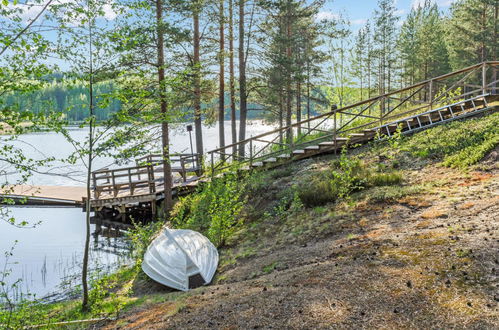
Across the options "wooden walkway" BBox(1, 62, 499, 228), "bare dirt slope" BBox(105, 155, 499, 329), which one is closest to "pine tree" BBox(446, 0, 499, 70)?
"wooden walkway" BBox(1, 62, 499, 228)

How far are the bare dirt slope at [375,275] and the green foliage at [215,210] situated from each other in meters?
1.67

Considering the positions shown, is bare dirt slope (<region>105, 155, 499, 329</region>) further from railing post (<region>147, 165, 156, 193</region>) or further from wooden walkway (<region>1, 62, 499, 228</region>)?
railing post (<region>147, 165, 156, 193</region>)

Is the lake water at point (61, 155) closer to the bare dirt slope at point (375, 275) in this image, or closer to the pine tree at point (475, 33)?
the bare dirt slope at point (375, 275)

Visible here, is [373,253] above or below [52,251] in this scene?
above

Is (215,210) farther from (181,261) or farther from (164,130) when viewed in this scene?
(164,130)

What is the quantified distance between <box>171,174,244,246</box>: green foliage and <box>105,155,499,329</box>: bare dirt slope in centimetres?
167

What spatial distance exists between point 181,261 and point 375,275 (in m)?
4.48

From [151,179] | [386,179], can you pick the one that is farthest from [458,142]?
[151,179]

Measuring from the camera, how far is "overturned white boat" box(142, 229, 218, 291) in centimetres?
739

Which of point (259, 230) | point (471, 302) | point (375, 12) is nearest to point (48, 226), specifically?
point (259, 230)

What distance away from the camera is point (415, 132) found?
12.2m

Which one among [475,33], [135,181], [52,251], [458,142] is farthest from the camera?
[475,33]

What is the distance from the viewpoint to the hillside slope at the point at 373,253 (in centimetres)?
388

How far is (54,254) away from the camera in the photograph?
41.8 ft
